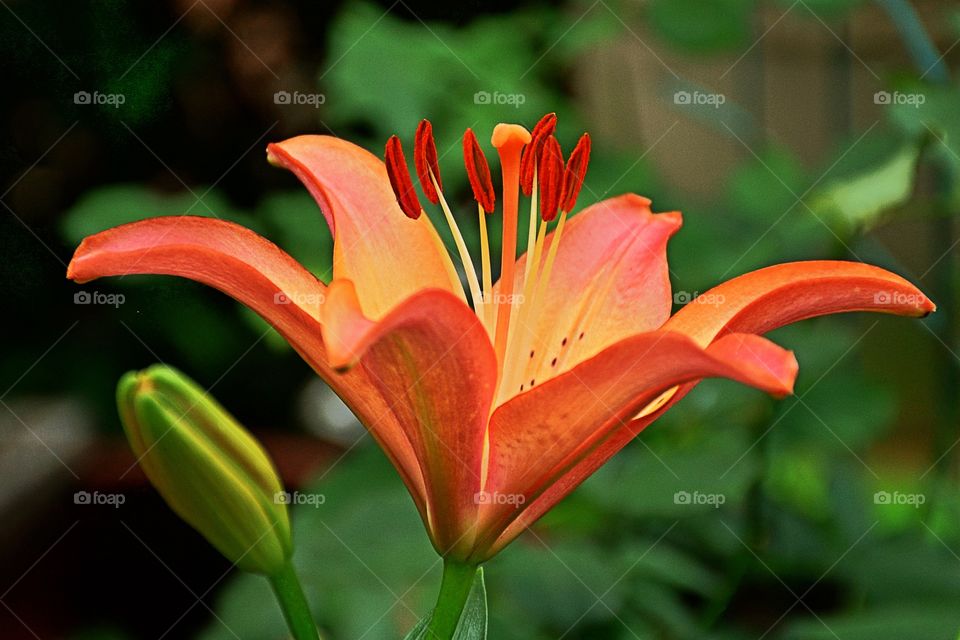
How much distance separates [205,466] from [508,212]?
0.19m

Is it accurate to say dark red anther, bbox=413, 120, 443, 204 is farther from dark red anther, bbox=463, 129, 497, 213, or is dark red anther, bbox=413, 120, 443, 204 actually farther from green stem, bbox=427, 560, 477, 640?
green stem, bbox=427, 560, 477, 640

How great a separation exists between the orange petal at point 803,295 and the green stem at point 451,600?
147 millimetres

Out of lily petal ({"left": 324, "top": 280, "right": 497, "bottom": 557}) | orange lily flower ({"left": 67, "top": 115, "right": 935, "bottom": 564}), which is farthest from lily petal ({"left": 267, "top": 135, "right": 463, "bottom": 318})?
lily petal ({"left": 324, "top": 280, "right": 497, "bottom": 557})

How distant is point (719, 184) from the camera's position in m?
1.59

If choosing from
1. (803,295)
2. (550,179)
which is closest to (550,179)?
(550,179)

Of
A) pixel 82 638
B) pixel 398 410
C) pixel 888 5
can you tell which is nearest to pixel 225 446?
pixel 398 410

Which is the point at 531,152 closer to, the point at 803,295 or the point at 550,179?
the point at 550,179

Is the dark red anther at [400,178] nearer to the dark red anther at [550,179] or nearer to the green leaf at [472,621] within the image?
the dark red anther at [550,179]

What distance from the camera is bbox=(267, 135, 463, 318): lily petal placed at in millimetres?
568

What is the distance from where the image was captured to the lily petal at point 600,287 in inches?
23.2

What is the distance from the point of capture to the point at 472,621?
0.50m

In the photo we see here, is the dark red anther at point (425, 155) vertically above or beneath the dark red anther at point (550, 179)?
above

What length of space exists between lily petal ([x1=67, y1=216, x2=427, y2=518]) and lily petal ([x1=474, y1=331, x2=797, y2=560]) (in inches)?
1.9

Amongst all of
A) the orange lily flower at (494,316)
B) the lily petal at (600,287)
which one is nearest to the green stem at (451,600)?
the orange lily flower at (494,316)
